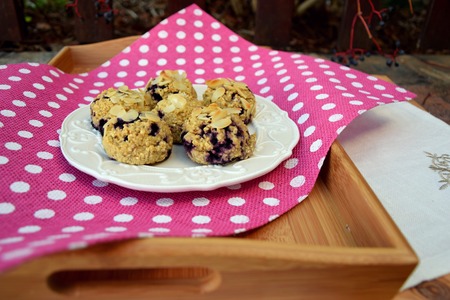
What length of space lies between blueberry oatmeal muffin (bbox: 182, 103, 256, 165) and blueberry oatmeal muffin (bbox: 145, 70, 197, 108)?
0.14 meters

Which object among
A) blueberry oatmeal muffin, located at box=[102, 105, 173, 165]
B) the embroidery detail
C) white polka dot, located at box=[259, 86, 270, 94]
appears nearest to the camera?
blueberry oatmeal muffin, located at box=[102, 105, 173, 165]

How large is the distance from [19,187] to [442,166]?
0.77 metres

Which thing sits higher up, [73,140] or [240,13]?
[73,140]

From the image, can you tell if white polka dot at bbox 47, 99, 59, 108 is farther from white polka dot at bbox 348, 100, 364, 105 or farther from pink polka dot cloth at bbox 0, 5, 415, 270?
white polka dot at bbox 348, 100, 364, 105

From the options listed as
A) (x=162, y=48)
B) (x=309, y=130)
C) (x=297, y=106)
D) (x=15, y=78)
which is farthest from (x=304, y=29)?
(x=15, y=78)

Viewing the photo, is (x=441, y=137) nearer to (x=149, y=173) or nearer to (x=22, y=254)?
(x=149, y=173)

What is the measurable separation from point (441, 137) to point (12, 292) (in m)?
0.88

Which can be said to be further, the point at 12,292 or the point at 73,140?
the point at 73,140

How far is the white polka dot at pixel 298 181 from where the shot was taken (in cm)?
68

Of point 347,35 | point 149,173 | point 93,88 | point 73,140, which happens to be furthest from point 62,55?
point 347,35

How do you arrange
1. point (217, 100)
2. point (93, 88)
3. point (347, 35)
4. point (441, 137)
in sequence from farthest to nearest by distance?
1. point (347, 35)
2. point (93, 88)
3. point (441, 137)
4. point (217, 100)

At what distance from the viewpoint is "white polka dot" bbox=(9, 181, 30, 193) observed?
591 millimetres

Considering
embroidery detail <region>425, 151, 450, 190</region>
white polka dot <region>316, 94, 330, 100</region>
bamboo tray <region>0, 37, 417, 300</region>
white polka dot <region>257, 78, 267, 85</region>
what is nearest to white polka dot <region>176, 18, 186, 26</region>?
white polka dot <region>257, 78, 267, 85</region>

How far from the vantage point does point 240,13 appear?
2201 millimetres
